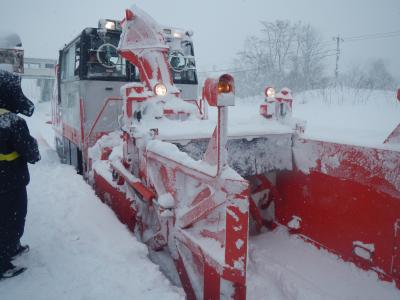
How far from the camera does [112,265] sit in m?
2.68

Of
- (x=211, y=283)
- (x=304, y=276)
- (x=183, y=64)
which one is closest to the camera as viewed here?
(x=211, y=283)

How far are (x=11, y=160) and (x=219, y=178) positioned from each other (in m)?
1.73

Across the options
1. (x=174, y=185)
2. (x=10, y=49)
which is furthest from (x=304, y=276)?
(x=10, y=49)

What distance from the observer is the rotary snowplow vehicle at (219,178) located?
7.54ft

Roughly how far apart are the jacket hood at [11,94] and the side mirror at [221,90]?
1.58 m

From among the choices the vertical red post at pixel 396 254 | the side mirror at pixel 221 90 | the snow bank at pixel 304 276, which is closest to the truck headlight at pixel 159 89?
the side mirror at pixel 221 90

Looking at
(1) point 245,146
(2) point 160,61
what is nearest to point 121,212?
(1) point 245,146

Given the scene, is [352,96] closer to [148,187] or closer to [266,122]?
[266,122]

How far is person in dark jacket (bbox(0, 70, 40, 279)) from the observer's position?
8.56 feet

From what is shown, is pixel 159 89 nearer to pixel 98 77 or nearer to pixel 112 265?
pixel 98 77

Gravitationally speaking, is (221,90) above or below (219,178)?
above

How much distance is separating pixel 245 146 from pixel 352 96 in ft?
54.1

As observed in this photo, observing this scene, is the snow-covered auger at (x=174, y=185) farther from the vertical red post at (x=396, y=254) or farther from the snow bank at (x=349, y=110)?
the snow bank at (x=349, y=110)

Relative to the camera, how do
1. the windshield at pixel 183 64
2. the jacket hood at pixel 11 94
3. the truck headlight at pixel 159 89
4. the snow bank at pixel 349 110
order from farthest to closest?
the snow bank at pixel 349 110, the windshield at pixel 183 64, the truck headlight at pixel 159 89, the jacket hood at pixel 11 94
